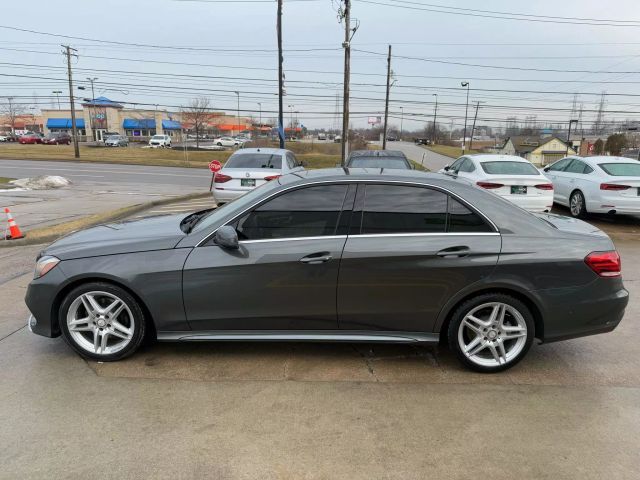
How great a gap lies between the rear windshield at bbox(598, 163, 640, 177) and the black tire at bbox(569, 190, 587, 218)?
716 millimetres

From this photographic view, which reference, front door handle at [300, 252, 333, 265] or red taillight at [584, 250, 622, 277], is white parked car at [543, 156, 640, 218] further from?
front door handle at [300, 252, 333, 265]

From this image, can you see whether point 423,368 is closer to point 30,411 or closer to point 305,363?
point 305,363

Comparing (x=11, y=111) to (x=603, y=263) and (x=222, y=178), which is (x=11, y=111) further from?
(x=603, y=263)

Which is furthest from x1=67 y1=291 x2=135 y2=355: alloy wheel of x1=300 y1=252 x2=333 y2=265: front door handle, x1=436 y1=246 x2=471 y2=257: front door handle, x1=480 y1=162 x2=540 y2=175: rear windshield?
x1=480 y1=162 x2=540 y2=175: rear windshield

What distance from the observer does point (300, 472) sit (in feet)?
8.46

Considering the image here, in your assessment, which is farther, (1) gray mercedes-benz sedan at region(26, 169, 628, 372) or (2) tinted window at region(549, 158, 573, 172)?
(2) tinted window at region(549, 158, 573, 172)

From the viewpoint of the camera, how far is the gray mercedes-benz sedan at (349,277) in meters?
3.54

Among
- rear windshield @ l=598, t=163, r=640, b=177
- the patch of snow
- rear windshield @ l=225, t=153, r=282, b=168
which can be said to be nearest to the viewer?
rear windshield @ l=598, t=163, r=640, b=177

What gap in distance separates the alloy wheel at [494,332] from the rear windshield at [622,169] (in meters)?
7.84

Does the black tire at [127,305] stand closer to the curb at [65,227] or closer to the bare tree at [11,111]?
the curb at [65,227]

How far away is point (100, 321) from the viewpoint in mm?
3715

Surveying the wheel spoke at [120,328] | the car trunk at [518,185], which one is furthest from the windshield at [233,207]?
the car trunk at [518,185]

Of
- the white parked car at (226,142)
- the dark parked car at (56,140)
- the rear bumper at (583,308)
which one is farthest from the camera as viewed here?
the white parked car at (226,142)

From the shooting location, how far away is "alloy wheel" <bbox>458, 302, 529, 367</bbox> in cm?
364
